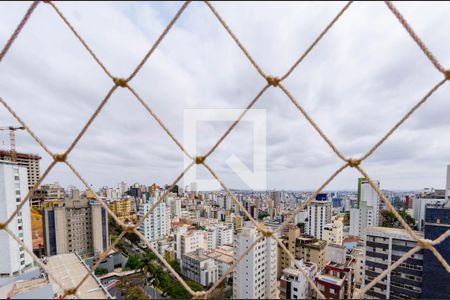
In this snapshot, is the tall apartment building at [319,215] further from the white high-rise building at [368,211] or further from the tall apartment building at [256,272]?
the tall apartment building at [256,272]

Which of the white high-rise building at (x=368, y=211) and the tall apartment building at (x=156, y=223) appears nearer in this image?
the white high-rise building at (x=368, y=211)

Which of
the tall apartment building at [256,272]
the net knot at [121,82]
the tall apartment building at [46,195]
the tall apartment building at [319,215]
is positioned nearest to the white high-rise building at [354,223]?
the tall apartment building at [319,215]

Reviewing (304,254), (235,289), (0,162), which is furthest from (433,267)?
(0,162)

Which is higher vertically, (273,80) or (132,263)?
(273,80)

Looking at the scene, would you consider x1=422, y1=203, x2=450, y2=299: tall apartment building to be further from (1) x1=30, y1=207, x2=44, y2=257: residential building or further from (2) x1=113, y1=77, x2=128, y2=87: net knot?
(1) x1=30, y1=207, x2=44, y2=257: residential building

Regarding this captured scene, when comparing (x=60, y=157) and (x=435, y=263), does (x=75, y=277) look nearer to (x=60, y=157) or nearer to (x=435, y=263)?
(x=60, y=157)

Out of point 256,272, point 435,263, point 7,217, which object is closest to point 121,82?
point 256,272
